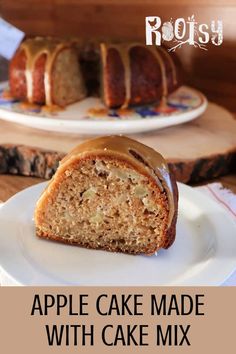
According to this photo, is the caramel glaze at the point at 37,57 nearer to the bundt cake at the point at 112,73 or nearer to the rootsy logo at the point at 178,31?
the bundt cake at the point at 112,73

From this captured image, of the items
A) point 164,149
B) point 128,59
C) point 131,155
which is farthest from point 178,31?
point 128,59

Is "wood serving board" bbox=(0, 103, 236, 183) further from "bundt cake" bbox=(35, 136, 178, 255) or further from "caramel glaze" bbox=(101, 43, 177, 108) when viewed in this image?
"bundt cake" bbox=(35, 136, 178, 255)

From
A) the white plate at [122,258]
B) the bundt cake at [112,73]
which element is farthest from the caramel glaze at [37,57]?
the white plate at [122,258]

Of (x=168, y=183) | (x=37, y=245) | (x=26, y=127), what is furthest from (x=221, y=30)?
(x=26, y=127)

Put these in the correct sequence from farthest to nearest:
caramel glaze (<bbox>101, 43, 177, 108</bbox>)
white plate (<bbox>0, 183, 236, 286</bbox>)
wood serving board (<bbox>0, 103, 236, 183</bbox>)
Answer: caramel glaze (<bbox>101, 43, 177, 108</bbox>) → wood serving board (<bbox>0, 103, 236, 183</bbox>) → white plate (<bbox>0, 183, 236, 286</bbox>)

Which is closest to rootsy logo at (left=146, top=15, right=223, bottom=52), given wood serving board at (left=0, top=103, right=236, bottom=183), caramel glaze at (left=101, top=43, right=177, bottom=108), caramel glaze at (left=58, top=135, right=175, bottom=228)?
caramel glaze at (left=58, top=135, right=175, bottom=228)

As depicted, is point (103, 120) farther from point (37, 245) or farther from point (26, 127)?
point (37, 245)

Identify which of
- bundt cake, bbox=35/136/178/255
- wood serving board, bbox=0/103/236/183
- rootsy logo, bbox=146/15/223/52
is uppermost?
rootsy logo, bbox=146/15/223/52
